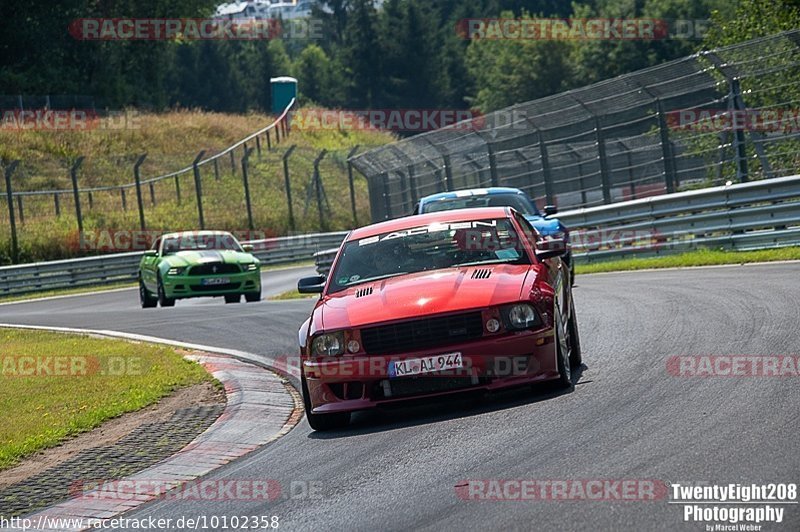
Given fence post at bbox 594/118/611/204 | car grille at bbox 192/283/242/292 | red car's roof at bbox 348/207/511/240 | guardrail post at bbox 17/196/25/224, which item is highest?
guardrail post at bbox 17/196/25/224

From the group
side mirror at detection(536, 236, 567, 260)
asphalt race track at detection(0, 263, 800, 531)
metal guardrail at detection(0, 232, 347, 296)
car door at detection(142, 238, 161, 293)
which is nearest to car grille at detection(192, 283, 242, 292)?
car door at detection(142, 238, 161, 293)

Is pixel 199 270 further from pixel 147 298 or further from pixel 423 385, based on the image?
pixel 423 385

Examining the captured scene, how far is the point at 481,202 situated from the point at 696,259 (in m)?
4.20

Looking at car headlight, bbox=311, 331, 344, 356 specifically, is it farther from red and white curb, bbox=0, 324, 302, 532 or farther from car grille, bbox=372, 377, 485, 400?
red and white curb, bbox=0, 324, 302, 532

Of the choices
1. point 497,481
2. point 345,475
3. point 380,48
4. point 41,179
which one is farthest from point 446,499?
point 380,48

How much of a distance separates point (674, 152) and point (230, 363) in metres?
12.1

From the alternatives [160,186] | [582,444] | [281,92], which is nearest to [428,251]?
[582,444]

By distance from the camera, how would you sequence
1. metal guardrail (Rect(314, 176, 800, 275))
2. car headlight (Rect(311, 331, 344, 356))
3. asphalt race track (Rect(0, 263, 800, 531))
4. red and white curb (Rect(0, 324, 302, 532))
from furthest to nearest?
1. metal guardrail (Rect(314, 176, 800, 275))
2. car headlight (Rect(311, 331, 344, 356))
3. red and white curb (Rect(0, 324, 302, 532))
4. asphalt race track (Rect(0, 263, 800, 531))

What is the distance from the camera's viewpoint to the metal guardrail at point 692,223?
18.8 metres

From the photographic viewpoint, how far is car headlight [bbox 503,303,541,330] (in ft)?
28.0

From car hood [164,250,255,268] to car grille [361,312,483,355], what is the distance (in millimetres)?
14730

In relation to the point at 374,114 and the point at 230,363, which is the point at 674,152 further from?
the point at 374,114

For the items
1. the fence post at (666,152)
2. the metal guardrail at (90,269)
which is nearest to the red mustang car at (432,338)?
the fence post at (666,152)

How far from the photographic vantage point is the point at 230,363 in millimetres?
12781
